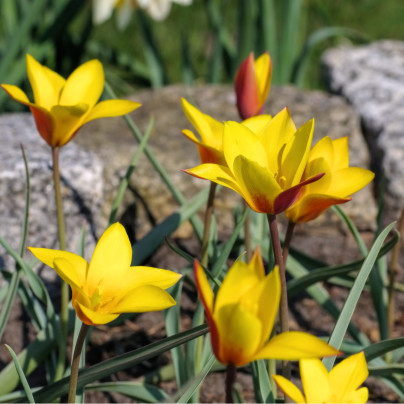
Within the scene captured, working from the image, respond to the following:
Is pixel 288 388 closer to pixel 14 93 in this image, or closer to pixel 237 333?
pixel 237 333

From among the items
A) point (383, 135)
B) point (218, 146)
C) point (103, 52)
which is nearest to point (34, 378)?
point (218, 146)

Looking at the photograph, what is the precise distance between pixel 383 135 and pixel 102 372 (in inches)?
56.9

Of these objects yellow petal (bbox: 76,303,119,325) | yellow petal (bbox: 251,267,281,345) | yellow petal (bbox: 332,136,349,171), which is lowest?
yellow petal (bbox: 76,303,119,325)

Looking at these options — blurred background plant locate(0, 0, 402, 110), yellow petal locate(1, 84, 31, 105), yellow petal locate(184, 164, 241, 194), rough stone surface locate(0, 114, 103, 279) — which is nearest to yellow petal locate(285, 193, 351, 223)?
yellow petal locate(184, 164, 241, 194)

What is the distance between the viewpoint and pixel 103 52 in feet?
9.32

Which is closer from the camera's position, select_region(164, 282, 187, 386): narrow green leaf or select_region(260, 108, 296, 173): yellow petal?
select_region(260, 108, 296, 173): yellow petal

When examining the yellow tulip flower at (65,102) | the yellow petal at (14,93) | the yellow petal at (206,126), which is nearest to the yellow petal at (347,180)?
the yellow petal at (206,126)

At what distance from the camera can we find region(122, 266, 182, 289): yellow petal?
2.59 feet

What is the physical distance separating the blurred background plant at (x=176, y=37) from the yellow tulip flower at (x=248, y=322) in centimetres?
161

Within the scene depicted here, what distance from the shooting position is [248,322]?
616 mm

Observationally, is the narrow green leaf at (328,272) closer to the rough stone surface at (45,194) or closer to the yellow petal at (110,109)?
the yellow petal at (110,109)

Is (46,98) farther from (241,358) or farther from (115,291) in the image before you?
(241,358)

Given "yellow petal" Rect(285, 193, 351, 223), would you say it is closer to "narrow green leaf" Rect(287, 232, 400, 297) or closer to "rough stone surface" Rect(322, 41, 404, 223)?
"narrow green leaf" Rect(287, 232, 400, 297)

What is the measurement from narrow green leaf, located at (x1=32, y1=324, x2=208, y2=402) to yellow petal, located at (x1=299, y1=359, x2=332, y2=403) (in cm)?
12
